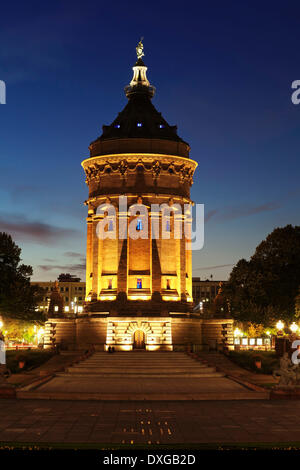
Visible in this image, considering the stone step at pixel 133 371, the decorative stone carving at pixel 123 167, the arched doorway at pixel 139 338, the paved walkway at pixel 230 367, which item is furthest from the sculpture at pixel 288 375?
the decorative stone carving at pixel 123 167

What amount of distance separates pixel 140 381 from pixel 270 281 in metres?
34.4

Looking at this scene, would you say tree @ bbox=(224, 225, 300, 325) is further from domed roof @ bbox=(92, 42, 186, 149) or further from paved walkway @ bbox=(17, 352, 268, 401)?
domed roof @ bbox=(92, 42, 186, 149)

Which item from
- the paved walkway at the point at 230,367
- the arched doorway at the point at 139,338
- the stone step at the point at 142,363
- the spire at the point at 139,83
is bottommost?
the paved walkway at the point at 230,367

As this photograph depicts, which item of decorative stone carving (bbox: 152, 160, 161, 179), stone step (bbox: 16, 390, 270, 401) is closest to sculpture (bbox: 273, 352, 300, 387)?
stone step (bbox: 16, 390, 270, 401)

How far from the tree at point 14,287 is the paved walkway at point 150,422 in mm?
38181

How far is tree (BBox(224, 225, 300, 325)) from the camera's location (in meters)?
69.8

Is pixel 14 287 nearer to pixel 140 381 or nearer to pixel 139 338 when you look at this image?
pixel 139 338

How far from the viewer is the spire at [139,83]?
8381cm

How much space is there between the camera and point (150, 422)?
2405 centimetres

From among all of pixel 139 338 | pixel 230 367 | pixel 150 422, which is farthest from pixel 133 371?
pixel 139 338

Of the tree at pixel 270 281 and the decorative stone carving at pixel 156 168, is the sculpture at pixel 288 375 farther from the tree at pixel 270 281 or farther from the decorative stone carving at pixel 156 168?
the decorative stone carving at pixel 156 168
